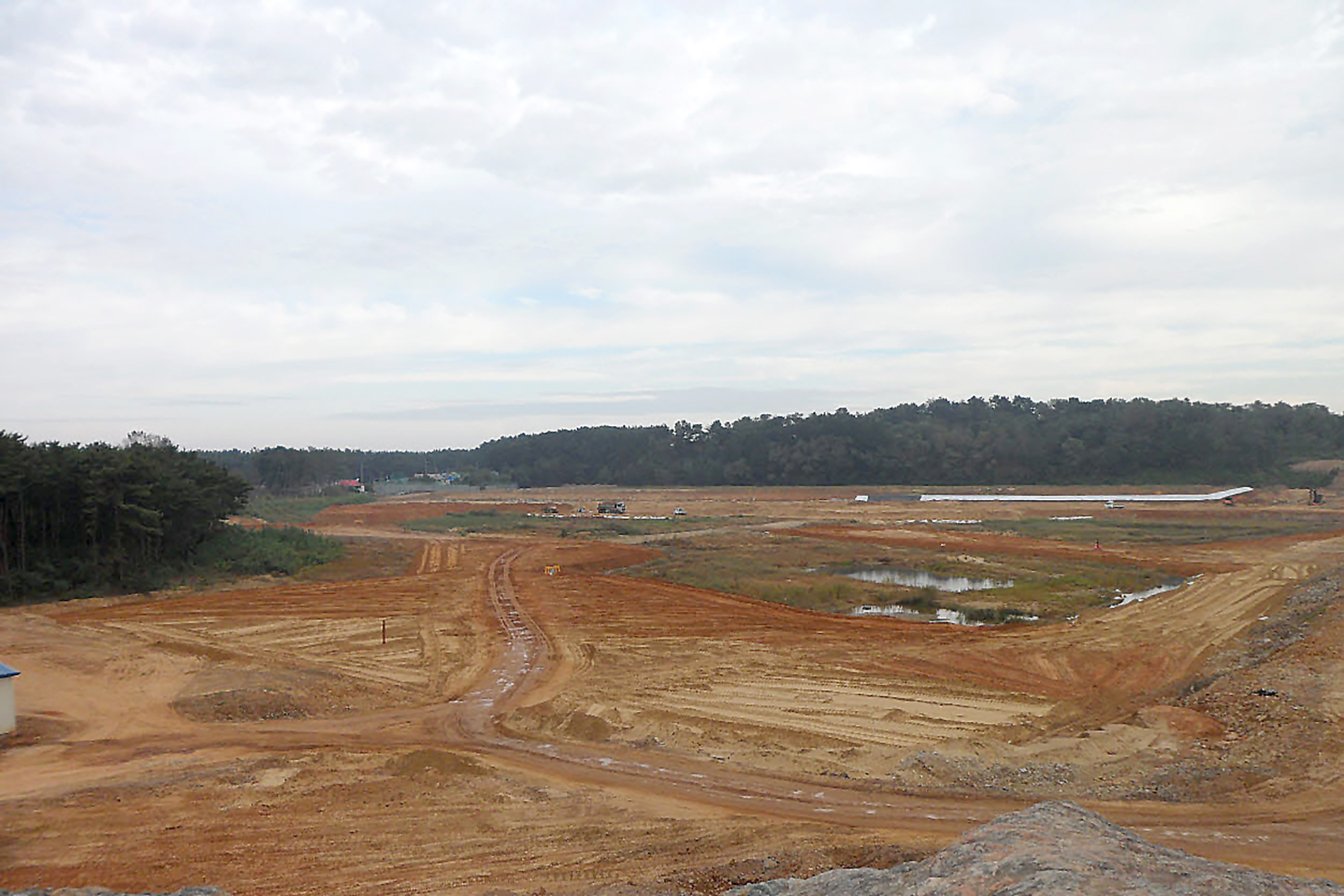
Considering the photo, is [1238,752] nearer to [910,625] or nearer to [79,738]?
[910,625]

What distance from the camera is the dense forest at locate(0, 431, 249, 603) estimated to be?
3041 cm

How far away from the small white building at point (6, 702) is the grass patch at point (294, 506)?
4771cm

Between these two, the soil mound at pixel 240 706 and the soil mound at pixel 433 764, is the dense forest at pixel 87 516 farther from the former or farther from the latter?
the soil mound at pixel 433 764

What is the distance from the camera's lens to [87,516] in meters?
32.5

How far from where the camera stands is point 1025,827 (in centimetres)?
660

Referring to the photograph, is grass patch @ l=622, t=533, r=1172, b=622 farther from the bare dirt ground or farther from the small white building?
the small white building

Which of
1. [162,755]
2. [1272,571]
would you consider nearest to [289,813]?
[162,755]

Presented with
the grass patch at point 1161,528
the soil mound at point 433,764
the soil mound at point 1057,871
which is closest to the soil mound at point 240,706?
the soil mound at point 433,764

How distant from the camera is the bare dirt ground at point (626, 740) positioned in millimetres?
9773

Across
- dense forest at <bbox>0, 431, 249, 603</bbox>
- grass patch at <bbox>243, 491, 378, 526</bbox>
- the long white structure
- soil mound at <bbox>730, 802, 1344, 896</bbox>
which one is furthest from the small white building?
the long white structure

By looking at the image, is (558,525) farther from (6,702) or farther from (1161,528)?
(6,702)

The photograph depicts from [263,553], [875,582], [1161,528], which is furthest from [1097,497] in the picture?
[263,553]

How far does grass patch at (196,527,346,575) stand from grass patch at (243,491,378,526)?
17936 millimetres

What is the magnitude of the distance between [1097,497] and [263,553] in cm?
7092
